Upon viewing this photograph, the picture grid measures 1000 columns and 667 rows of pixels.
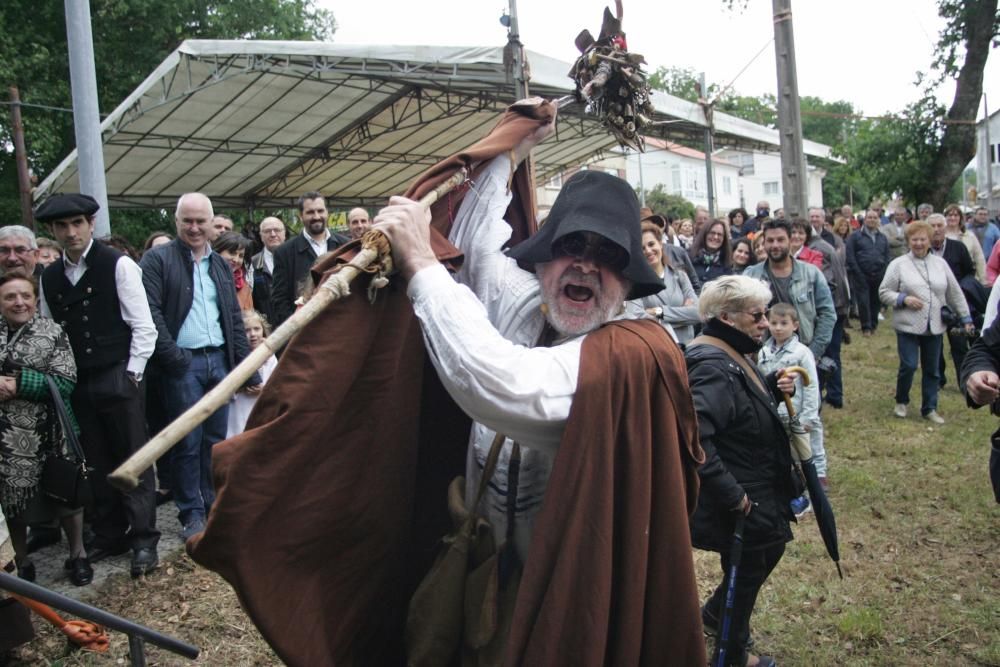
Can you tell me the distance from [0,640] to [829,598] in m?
4.23

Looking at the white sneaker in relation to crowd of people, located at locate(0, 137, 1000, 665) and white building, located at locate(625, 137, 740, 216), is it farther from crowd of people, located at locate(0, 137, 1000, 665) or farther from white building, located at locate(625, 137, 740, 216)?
white building, located at locate(625, 137, 740, 216)

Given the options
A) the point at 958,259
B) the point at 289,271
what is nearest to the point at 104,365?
the point at 289,271

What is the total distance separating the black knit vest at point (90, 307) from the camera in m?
4.48

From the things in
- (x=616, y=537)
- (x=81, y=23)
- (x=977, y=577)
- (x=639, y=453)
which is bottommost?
(x=977, y=577)

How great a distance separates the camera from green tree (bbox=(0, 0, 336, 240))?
18.9m

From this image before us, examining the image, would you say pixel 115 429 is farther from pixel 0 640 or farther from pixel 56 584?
pixel 0 640

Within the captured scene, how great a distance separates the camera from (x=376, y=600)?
2.11 m

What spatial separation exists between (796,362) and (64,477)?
14.8ft

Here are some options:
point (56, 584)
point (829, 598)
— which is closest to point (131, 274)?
point (56, 584)

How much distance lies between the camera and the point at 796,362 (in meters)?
5.20

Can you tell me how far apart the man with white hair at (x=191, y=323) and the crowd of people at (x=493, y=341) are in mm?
13

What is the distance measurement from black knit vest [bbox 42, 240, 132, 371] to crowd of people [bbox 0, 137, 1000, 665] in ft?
0.04

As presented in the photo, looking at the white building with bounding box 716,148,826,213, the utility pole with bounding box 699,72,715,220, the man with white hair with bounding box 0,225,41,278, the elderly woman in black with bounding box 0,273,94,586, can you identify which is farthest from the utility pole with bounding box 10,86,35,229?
the white building with bounding box 716,148,826,213

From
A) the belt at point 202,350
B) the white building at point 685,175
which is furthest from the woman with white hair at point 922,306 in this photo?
the white building at point 685,175
